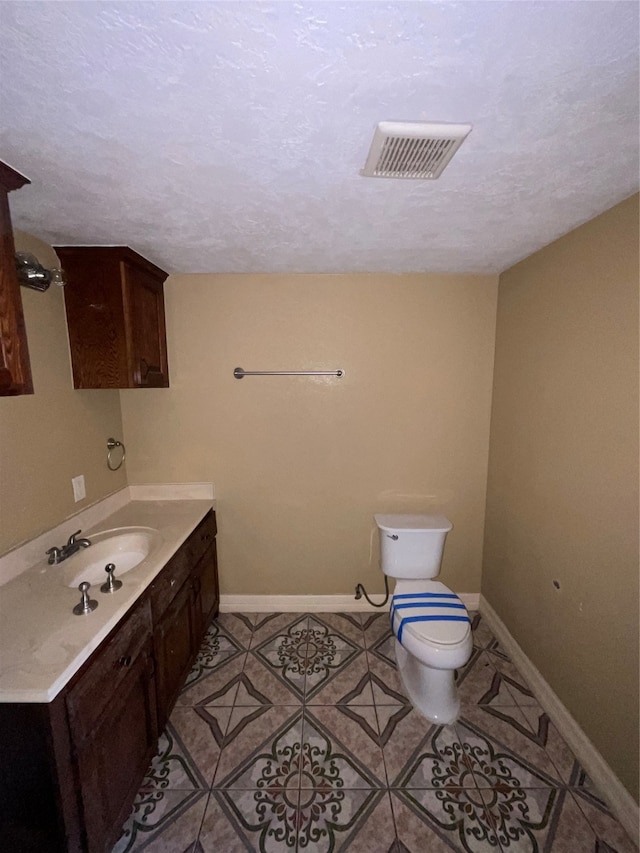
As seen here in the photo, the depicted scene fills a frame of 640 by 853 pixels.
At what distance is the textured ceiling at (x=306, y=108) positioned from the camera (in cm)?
66

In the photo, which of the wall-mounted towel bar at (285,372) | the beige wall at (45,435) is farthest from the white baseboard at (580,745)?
the beige wall at (45,435)

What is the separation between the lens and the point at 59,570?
1.52 meters

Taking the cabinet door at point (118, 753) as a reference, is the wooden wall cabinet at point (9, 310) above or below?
above

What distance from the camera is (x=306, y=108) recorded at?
0.86m

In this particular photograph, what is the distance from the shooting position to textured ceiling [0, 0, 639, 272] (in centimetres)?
66

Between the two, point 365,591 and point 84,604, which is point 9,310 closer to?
point 84,604

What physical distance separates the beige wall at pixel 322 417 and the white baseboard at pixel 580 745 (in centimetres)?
56

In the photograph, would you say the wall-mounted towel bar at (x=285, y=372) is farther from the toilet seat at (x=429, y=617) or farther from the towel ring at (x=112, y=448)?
the toilet seat at (x=429, y=617)

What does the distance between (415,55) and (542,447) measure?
1.70 m

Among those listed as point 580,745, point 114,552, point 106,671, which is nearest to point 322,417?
point 114,552

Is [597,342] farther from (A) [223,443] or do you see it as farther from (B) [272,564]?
(B) [272,564]

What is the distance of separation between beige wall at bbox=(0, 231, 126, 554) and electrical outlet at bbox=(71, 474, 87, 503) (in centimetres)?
2

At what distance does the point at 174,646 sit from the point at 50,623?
710mm

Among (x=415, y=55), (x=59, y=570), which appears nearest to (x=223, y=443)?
(x=59, y=570)
